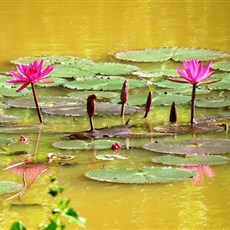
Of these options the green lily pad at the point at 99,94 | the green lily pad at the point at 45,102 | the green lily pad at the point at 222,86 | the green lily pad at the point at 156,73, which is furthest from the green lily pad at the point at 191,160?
the green lily pad at the point at 156,73

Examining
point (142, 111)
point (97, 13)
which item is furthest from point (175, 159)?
point (97, 13)

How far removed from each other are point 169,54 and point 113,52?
382 millimetres

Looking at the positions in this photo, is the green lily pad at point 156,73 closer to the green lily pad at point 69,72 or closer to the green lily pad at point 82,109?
the green lily pad at point 69,72

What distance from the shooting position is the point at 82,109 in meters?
4.62

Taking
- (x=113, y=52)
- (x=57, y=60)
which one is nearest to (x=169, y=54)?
(x=113, y=52)

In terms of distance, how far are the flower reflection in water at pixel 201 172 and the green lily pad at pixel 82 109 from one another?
2.66ft

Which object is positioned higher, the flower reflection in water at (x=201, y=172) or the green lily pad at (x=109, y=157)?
the green lily pad at (x=109, y=157)

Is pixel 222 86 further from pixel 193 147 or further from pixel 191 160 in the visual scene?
pixel 191 160

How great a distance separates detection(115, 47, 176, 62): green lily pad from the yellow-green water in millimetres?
118

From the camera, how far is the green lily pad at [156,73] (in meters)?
5.31

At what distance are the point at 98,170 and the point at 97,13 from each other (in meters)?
3.87

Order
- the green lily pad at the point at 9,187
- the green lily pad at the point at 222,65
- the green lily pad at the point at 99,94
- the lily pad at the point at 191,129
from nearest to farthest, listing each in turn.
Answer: the green lily pad at the point at 9,187
the lily pad at the point at 191,129
the green lily pad at the point at 99,94
the green lily pad at the point at 222,65

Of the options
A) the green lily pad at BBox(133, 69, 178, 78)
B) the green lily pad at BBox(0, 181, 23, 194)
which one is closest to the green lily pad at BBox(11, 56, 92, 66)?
the green lily pad at BBox(133, 69, 178, 78)

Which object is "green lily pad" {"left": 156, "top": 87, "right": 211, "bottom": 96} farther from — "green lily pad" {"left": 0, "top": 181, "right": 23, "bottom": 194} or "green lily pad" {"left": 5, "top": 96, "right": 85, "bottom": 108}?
"green lily pad" {"left": 0, "top": 181, "right": 23, "bottom": 194}
